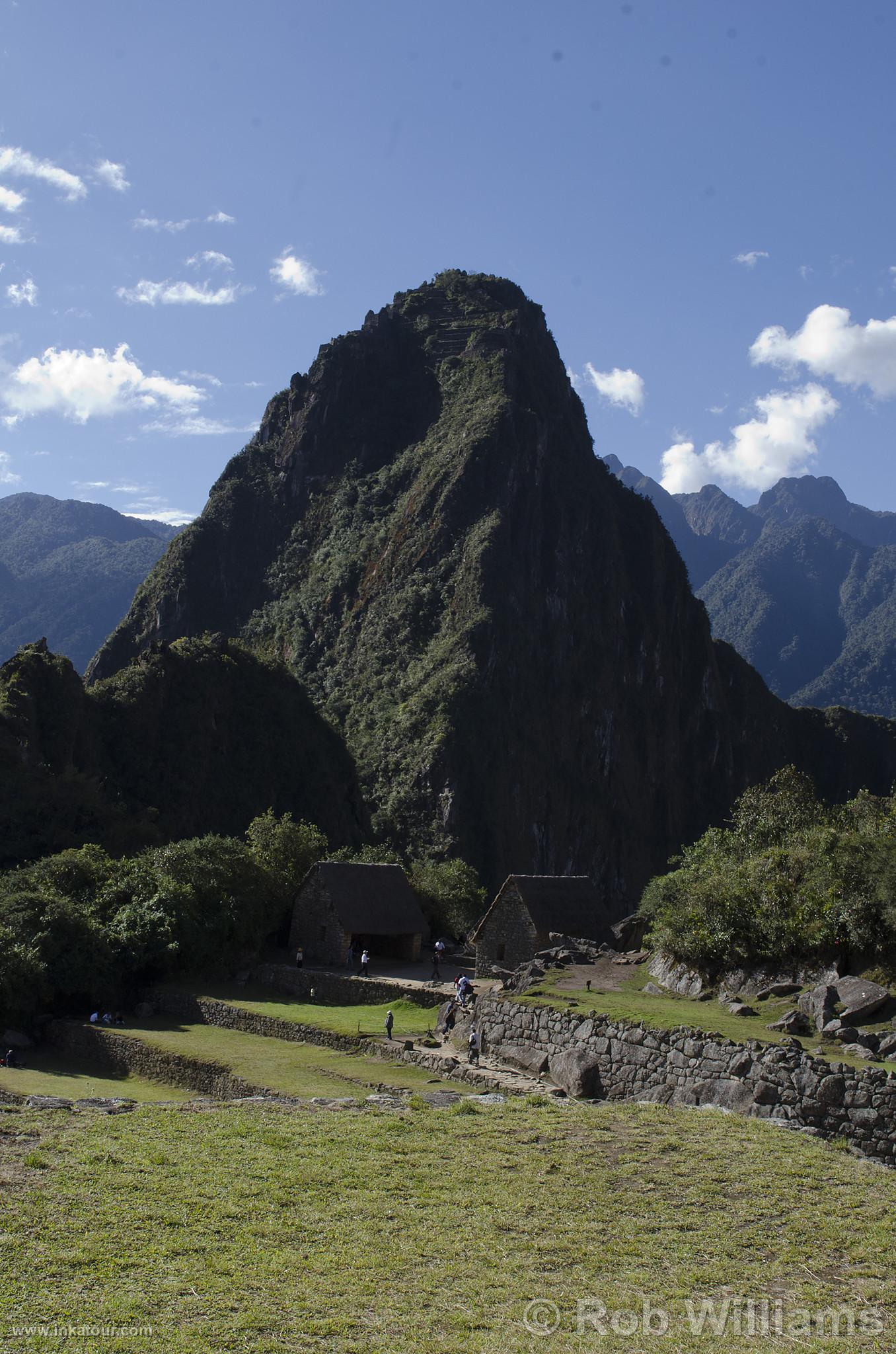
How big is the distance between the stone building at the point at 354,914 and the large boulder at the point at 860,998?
2242 centimetres

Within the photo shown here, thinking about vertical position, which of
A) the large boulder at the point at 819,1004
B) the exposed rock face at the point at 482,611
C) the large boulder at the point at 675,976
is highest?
the exposed rock face at the point at 482,611

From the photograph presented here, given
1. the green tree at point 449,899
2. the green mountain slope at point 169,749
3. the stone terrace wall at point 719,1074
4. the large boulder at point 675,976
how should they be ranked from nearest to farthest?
the stone terrace wall at point 719,1074
the large boulder at point 675,976
the green tree at point 449,899
the green mountain slope at point 169,749

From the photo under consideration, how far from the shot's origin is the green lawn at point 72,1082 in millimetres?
21562

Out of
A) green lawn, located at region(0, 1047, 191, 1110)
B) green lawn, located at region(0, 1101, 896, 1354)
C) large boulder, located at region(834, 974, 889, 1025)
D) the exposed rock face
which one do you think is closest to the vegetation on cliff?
large boulder, located at region(834, 974, 889, 1025)

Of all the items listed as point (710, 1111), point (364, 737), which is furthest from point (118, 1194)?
point (364, 737)

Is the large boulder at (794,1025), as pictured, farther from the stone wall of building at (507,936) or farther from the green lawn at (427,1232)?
the stone wall of building at (507,936)

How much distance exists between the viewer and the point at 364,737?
404ft

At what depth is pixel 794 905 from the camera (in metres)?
22.4

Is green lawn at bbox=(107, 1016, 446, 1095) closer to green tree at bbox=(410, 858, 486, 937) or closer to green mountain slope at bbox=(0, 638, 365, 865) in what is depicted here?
green tree at bbox=(410, 858, 486, 937)

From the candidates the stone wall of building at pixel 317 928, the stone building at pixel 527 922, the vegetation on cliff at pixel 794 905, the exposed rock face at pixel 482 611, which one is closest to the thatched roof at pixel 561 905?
the stone building at pixel 527 922

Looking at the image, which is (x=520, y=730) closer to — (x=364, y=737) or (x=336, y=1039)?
(x=364, y=737)

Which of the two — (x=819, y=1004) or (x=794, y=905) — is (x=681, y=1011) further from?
(x=794, y=905)

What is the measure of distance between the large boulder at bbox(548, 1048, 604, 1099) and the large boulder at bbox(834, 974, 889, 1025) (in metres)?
3.85

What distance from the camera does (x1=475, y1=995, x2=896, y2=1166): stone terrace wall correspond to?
13.2 meters
